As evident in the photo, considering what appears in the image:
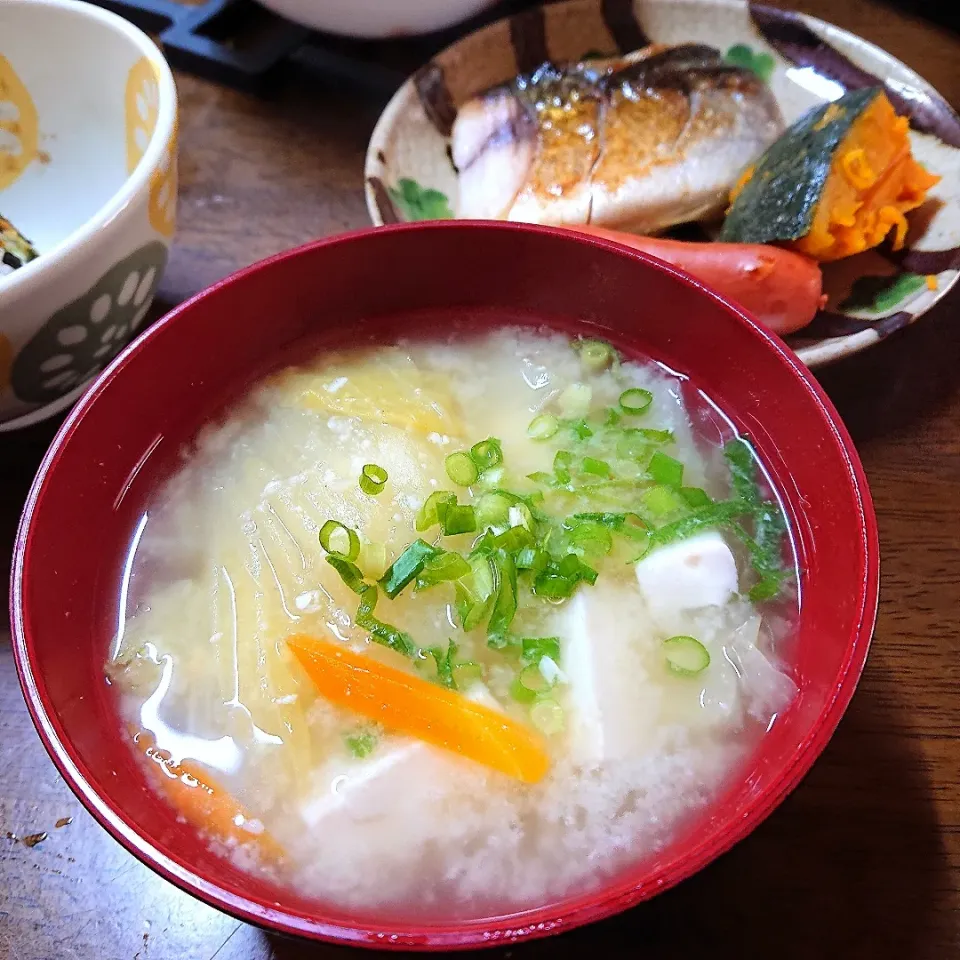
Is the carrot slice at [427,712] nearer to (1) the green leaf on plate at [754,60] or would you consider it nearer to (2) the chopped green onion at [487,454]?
(2) the chopped green onion at [487,454]

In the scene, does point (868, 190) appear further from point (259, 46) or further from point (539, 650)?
point (259, 46)

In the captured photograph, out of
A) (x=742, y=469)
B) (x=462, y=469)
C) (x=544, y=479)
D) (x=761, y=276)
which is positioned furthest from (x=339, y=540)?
(x=761, y=276)

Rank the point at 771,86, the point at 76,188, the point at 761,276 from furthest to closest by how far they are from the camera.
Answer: the point at 771,86
the point at 76,188
the point at 761,276

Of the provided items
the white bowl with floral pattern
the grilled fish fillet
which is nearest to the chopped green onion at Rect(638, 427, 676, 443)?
the grilled fish fillet

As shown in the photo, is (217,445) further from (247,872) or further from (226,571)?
(247,872)

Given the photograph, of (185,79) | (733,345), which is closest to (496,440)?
(733,345)

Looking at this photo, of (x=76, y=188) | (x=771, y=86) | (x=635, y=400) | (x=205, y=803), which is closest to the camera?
(x=205, y=803)
